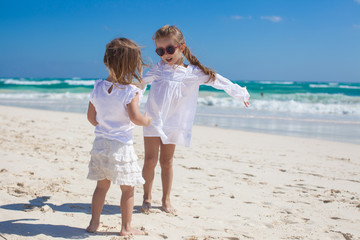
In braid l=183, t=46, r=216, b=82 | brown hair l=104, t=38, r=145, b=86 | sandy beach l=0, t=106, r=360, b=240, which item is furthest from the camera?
braid l=183, t=46, r=216, b=82

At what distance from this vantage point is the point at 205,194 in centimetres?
379

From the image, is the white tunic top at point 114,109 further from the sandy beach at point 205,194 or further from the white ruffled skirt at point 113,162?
the sandy beach at point 205,194

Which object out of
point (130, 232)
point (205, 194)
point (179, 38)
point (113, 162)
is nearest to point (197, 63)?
point (179, 38)

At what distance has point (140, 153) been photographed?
5.68m

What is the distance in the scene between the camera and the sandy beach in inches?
110

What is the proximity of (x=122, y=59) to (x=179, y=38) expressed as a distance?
840 millimetres

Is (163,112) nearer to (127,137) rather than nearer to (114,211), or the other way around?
(127,137)

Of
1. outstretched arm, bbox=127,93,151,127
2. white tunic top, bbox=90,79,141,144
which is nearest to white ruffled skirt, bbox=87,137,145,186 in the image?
white tunic top, bbox=90,79,141,144

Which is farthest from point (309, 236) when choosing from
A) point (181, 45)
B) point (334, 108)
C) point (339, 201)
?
point (334, 108)

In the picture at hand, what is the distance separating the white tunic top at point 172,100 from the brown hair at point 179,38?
0.04 m

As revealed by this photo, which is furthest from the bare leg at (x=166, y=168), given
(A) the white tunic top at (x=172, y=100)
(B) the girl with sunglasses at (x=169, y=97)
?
(A) the white tunic top at (x=172, y=100)

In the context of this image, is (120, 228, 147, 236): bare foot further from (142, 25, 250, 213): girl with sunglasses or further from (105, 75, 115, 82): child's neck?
(105, 75, 115, 82): child's neck

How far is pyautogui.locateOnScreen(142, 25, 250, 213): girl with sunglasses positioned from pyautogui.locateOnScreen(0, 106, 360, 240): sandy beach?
0.47 metres

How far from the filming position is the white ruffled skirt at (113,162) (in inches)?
94.3
